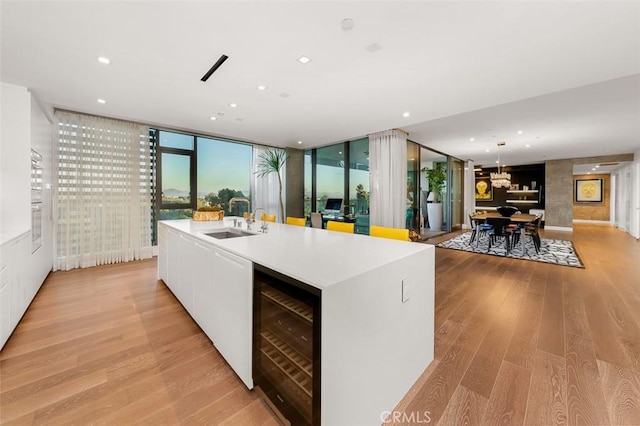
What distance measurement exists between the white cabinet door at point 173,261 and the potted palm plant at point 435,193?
25.9 feet

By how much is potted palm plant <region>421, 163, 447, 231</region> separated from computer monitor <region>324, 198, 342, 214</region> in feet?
12.8

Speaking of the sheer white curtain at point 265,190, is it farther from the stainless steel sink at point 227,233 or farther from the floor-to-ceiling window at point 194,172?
the stainless steel sink at point 227,233

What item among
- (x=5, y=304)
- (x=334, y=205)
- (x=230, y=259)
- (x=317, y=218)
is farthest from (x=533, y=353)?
(x=334, y=205)

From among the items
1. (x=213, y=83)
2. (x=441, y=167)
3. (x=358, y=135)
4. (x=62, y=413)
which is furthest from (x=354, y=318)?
(x=441, y=167)

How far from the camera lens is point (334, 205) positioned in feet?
21.2

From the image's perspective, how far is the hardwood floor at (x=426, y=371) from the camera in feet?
4.73

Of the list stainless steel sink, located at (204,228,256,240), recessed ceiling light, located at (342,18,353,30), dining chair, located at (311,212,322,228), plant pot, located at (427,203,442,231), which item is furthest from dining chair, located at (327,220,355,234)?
plant pot, located at (427,203,442,231)

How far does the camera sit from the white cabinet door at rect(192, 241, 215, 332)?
1.98 m

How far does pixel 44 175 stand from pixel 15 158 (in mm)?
928

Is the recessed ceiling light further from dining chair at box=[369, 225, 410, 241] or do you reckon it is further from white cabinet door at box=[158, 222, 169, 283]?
white cabinet door at box=[158, 222, 169, 283]

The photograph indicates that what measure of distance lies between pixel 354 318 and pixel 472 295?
103 inches

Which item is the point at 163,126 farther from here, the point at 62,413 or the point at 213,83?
the point at 62,413

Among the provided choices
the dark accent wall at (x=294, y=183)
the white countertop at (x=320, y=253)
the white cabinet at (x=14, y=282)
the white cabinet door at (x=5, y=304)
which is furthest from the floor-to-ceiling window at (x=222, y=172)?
the white countertop at (x=320, y=253)

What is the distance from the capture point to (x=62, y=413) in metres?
1.43
